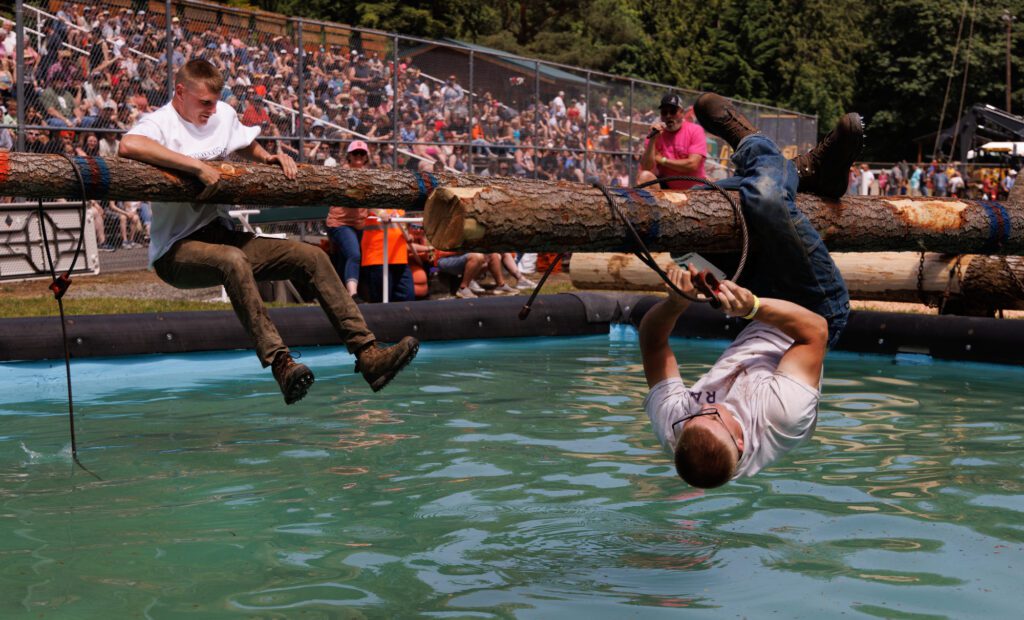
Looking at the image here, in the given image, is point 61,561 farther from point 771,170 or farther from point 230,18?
point 230,18

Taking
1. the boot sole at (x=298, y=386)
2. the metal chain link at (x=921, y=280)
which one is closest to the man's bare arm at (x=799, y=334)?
the boot sole at (x=298, y=386)

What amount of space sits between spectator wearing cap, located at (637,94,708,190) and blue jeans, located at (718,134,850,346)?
7.28 m

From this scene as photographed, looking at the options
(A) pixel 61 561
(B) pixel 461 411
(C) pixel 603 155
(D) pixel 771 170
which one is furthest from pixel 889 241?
(C) pixel 603 155

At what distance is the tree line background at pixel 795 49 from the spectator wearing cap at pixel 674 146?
123ft

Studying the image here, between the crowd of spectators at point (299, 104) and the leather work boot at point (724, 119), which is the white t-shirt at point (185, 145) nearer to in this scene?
the leather work boot at point (724, 119)

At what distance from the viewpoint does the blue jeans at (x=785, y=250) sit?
601cm

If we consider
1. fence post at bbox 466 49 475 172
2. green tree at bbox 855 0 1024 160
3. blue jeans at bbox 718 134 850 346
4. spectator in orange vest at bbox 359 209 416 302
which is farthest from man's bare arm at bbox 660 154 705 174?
green tree at bbox 855 0 1024 160

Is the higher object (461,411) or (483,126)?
(483,126)

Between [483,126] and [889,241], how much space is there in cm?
1343

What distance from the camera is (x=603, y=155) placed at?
2314 centimetres

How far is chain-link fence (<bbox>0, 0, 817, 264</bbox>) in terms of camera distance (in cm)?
1483

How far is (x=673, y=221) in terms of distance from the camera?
20.7 ft

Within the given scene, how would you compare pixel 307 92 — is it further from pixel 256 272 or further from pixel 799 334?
pixel 799 334

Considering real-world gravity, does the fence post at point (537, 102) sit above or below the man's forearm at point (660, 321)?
above
